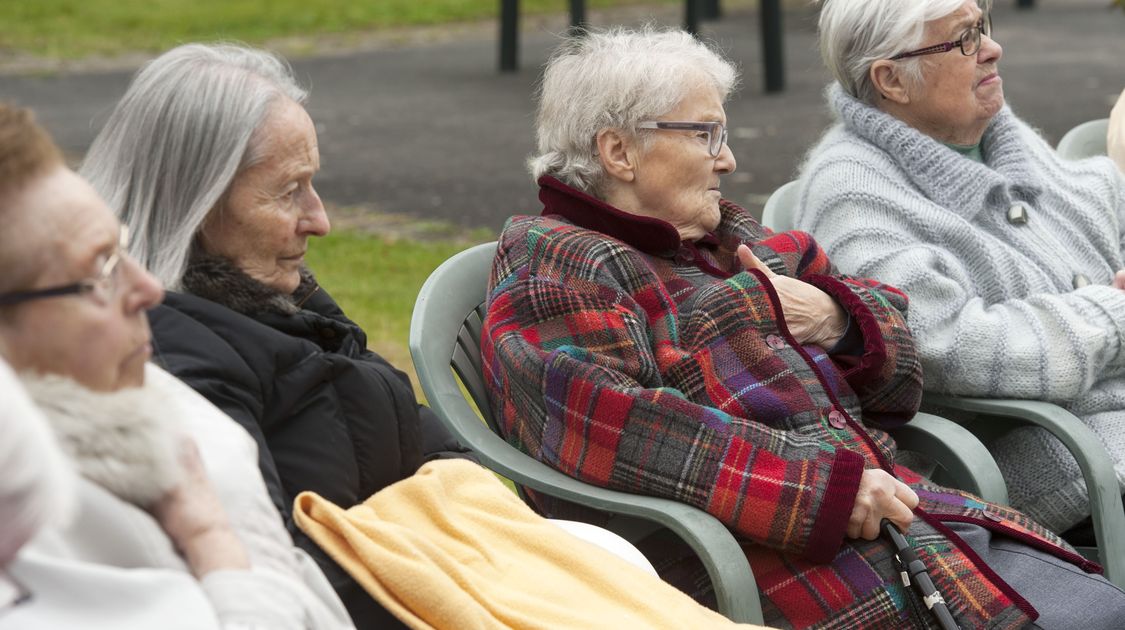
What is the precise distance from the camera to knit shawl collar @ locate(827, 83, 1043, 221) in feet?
11.9

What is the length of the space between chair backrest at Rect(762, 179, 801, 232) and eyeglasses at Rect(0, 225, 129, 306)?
2292 millimetres

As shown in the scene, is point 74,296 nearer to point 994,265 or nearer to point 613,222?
point 613,222

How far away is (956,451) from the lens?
3.22 m

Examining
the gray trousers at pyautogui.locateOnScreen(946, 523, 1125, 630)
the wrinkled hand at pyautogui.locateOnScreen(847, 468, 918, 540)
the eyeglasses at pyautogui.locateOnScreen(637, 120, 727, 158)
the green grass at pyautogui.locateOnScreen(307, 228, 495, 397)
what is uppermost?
the eyeglasses at pyautogui.locateOnScreen(637, 120, 727, 158)

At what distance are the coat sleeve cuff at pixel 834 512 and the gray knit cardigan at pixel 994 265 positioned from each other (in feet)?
2.30

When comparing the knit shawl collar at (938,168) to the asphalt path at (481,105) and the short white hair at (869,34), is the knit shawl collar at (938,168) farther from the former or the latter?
the asphalt path at (481,105)

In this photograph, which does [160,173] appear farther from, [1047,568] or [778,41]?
[778,41]

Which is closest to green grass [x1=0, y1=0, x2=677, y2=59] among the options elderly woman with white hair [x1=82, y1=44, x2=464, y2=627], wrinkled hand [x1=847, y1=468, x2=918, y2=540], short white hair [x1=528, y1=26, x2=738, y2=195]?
short white hair [x1=528, y1=26, x2=738, y2=195]

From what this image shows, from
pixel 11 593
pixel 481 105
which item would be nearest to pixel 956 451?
pixel 11 593

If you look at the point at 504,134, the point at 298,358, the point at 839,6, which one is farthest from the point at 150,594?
the point at 504,134

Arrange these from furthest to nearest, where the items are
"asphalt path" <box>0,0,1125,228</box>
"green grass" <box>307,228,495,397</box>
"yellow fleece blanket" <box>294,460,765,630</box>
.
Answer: "asphalt path" <box>0,0,1125,228</box> → "green grass" <box>307,228,495,397</box> → "yellow fleece blanket" <box>294,460,765,630</box>

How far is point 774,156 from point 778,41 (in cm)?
279

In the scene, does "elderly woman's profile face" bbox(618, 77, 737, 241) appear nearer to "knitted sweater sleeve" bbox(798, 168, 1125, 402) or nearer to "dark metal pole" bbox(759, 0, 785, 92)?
"knitted sweater sleeve" bbox(798, 168, 1125, 402)

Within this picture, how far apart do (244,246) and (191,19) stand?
16287 millimetres
